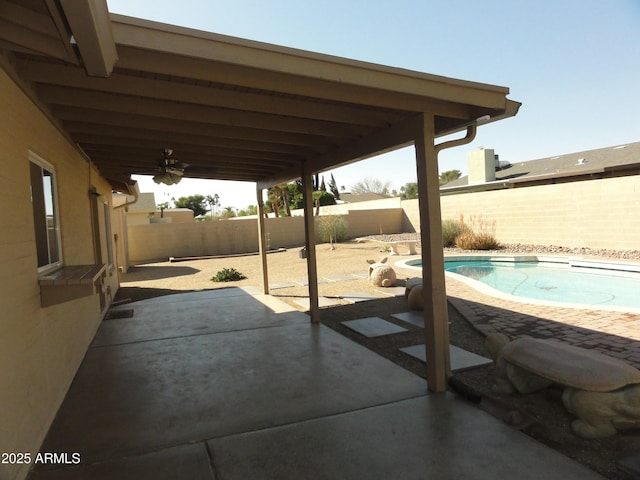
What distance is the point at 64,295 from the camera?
11.1ft

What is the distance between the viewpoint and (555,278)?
10539mm

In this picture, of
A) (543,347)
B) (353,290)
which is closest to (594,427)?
(543,347)

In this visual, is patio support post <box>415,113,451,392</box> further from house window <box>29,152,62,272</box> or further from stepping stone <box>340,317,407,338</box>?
house window <box>29,152,62,272</box>

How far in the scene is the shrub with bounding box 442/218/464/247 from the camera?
1666 centimetres

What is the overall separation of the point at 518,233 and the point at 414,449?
49.8 ft

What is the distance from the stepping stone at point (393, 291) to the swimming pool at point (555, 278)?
64.4 inches

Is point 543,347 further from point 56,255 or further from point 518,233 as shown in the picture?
point 518,233

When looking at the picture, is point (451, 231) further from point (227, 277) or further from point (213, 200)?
point (213, 200)

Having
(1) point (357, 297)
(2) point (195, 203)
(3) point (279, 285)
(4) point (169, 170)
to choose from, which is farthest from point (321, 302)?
(2) point (195, 203)

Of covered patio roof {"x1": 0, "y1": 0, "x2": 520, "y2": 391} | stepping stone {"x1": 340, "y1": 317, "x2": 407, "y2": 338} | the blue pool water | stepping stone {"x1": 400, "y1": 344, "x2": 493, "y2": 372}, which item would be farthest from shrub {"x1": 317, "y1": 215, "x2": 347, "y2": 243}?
stepping stone {"x1": 400, "y1": 344, "x2": 493, "y2": 372}

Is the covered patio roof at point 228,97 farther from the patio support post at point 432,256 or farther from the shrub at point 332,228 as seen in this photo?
the shrub at point 332,228

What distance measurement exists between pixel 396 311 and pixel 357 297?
4.97ft

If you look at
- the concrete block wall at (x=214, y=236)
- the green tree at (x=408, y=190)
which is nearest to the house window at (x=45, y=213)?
the concrete block wall at (x=214, y=236)

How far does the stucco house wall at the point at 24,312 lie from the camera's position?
2.45 m
